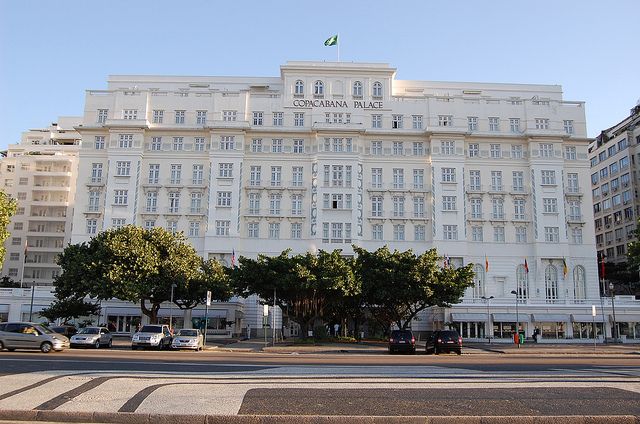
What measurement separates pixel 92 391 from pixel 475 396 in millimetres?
8499

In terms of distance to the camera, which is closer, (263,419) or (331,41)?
(263,419)

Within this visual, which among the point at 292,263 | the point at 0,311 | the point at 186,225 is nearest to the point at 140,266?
the point at 292,263

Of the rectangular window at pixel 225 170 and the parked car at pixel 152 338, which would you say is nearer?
the parked car at pixel 152 338

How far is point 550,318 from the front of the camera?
2458 inches

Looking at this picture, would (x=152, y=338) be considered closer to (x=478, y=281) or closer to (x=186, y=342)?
(x=186, y=342)

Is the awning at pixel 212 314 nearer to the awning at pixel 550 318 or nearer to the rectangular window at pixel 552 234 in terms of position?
the awning at pixel 550 318

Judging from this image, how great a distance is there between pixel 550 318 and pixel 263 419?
190 ft

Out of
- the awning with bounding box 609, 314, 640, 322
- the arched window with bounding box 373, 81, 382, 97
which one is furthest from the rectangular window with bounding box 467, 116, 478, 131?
the awning with bounding box 609, 314, 640, 322

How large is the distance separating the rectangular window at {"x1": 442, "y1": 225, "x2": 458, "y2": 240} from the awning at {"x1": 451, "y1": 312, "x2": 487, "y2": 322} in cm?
1056

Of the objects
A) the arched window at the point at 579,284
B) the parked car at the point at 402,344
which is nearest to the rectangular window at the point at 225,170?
the parked car at the point at 402,344

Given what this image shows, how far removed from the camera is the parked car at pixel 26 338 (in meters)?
29.3

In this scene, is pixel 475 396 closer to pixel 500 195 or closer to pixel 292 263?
pixel 292 263

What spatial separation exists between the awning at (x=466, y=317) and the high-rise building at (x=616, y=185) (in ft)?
129

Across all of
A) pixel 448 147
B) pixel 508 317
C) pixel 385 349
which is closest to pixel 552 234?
pixel 508 317
